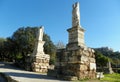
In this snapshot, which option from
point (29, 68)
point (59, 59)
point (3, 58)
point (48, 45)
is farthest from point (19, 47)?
point (59, 59)

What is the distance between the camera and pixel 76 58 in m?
9.12

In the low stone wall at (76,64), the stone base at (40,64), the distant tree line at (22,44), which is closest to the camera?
the low stone wall at (76,64)

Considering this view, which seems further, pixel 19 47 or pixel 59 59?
pixel 19 47

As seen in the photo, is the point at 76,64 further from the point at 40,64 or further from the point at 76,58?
the point at 40,64

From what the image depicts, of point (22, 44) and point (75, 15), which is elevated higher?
point (22, 44)

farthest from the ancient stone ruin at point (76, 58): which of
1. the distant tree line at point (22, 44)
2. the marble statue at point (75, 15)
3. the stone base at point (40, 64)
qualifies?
the distant tree line at point (22, 44)

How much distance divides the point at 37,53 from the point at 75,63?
685 centimetres

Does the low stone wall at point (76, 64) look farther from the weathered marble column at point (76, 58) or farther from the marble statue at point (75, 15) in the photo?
the marble statue at point (75, 15)

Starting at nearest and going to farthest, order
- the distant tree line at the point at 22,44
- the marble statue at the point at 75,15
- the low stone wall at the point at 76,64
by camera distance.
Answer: the low stone wall at the point at 76,64
the marble statue at the point at 75,15
the distant tree line at the point at 22,44

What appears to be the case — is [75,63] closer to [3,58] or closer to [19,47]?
[19,47]

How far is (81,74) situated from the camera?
876 cm

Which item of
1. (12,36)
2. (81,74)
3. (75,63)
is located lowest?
(81,74)

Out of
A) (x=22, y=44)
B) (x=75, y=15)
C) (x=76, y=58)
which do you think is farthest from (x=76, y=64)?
(x=22, y=44)

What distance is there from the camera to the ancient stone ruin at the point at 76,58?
893 centimetres
